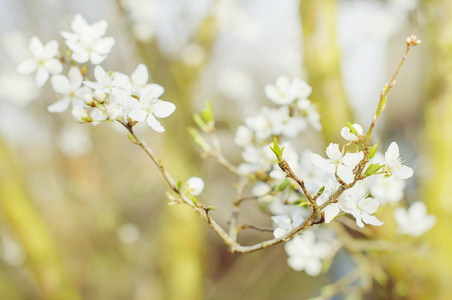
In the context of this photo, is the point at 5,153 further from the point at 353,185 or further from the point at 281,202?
the point at 353,185

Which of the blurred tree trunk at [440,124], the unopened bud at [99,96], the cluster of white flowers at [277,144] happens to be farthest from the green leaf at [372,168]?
the blurred tree trunk at [440,124]

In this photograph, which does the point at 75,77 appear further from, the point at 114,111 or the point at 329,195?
the point at 329,195

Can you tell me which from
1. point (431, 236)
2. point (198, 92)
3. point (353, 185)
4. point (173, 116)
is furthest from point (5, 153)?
point (431, 236)

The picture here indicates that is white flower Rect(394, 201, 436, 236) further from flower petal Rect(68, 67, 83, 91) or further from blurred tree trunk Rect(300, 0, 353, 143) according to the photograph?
flower petal Rect(68, 67, 83, 91)

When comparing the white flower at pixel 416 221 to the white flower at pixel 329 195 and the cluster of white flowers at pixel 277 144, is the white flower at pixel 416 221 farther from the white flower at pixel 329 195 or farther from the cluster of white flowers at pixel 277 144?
the white flower at pixel 329 195

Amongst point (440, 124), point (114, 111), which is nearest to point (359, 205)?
point (114, 111)
